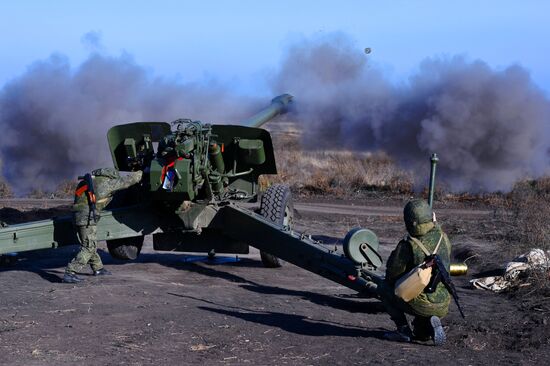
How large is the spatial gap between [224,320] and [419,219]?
210cm

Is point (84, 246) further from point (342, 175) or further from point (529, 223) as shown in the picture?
point (342, 175)

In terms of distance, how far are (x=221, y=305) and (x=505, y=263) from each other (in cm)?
394

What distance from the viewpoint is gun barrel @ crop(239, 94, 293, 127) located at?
43.9 ft

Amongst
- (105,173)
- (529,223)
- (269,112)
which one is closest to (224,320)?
(105,173)

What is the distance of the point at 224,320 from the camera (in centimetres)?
798

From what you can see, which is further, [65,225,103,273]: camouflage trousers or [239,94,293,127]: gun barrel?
[239,94,293,127]: gun barrel

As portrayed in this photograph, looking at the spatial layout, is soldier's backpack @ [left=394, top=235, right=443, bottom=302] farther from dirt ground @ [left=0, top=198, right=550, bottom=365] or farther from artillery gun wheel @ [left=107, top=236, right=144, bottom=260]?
artillery gun wheel @ [left=107, top=236, right=144, bottom=260]

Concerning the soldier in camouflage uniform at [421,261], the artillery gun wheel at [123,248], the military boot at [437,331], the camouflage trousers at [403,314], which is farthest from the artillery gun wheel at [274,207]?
the military boot at [437,331]

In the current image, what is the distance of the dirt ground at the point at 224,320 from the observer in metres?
6.80

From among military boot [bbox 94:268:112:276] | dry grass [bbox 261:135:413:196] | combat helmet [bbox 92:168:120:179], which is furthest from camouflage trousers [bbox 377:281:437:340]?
dry grass [bbox 261:135:413:196]

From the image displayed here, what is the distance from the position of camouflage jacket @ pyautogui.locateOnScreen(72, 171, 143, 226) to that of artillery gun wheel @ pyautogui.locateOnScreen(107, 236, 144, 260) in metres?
1.52

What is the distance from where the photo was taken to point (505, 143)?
15883mm

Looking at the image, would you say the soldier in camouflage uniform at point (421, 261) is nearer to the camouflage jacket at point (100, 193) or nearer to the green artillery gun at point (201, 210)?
the green artillery gun at point (201, 210)

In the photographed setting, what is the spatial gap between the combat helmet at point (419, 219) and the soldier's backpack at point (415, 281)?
25 cm
